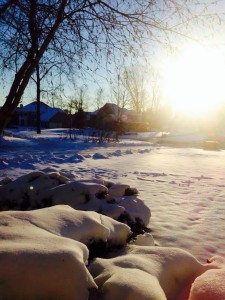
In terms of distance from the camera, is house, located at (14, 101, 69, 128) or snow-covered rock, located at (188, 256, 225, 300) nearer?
snow-covered rock, located at (188, 256, 225, 300)

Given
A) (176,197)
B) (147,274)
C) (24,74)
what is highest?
(24,74)

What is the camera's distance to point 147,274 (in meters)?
1.97

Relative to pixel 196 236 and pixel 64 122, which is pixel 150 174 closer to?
pixel 196 236

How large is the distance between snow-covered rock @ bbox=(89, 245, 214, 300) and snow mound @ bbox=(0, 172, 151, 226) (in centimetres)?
107

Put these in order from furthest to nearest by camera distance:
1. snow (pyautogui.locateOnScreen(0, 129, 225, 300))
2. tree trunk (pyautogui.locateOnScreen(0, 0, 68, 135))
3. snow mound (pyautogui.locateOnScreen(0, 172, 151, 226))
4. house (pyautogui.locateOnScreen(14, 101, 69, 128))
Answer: house (pyautogui.locateOnScreen(14, 101, 69, 128)) < snow mound (pyautogui.locateOnScreen(0, 172, 151, 226)) < tree trunk (pyautogui.locateOnScreen(0, 0, 68, 135)) < snow (pyautogui.locateOnScreen(0, 129, 225, 300))

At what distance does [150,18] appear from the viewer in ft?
12.2

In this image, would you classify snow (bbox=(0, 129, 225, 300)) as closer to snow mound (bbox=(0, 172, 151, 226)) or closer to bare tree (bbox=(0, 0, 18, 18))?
snow mound (bbox=(0, 172, 151, 226))

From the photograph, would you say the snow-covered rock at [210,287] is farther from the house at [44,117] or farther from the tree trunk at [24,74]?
the house at [44,117]

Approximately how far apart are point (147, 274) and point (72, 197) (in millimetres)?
2168

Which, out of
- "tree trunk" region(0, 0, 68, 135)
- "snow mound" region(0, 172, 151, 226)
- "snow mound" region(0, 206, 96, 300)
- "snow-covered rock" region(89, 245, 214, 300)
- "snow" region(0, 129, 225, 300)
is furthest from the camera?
"snow mound" region(0, 172, 151, 226)

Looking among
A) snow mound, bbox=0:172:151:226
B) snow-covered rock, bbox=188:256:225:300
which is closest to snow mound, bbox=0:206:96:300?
snow-covered rock, bbox=188:256:225:300

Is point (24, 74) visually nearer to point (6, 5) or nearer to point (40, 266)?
point (6, 5)

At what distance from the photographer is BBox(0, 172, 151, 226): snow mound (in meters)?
3.88

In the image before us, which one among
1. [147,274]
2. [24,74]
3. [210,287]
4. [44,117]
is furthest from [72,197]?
[44,117]
